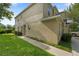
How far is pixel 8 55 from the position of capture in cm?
284

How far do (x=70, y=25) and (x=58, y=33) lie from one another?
208 mm

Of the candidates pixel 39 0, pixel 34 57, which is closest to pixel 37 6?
pixel 39 0

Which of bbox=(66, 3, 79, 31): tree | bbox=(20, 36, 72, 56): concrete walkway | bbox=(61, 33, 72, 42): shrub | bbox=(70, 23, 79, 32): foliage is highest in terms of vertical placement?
bbox=(66, 3, 79, 31): tree

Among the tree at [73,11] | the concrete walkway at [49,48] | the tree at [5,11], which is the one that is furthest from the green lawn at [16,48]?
the tree at [73,11]

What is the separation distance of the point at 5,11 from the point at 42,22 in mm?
573

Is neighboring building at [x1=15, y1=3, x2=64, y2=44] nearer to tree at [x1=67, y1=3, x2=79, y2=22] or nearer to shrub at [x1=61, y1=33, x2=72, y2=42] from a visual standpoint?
shrub at [x1=61, y1=33, x2=72, y2=42]

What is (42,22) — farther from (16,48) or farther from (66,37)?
(16,48)

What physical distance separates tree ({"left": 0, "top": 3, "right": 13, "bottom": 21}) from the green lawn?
0.97 feet

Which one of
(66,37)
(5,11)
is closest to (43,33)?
(66,37)

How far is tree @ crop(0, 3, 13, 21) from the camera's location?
2.90m

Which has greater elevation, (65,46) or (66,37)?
(66,37)

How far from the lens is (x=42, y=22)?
9.57ft

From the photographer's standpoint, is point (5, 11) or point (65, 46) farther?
point (5, 11)

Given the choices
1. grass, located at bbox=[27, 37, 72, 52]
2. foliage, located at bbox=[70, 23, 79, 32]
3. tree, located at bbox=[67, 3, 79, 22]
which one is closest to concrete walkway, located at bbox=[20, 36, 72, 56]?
grass, located at bbox=[27, 37, 72, 52]
